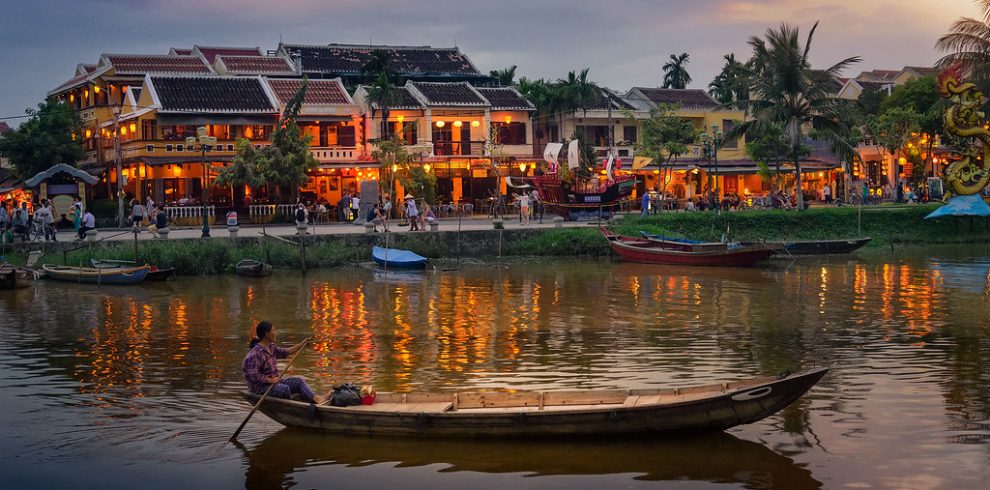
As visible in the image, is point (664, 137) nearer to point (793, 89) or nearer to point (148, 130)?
point (793, 89)

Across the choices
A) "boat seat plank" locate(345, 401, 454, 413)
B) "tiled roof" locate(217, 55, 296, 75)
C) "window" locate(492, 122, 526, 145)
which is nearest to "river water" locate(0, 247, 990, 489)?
"boat seat plank" locate(345, 401, 454, 413)

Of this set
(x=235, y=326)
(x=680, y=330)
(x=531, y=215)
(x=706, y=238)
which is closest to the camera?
(x=680, y=330)

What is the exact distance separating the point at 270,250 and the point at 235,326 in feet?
47.5

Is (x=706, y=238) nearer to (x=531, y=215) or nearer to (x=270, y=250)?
(x=531, y=215)

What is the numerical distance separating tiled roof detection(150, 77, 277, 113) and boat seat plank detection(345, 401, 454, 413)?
4235 cm

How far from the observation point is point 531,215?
176 ft

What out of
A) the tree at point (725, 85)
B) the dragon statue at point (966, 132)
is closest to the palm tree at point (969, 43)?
the dragon statue at point (966, 132)

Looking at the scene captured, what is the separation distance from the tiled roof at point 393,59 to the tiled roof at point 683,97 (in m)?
11.5

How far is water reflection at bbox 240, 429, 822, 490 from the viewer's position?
13836 mm

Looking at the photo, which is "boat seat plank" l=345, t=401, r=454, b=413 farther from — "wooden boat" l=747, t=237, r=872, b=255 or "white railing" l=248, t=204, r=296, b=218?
"white railing" l=248, t=204, r=296, b=218

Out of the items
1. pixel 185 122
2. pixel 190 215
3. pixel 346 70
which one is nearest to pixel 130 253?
pixel 190 215

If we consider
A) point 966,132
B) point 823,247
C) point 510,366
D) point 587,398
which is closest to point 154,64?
point 823,247

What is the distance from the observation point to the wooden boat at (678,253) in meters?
39.8

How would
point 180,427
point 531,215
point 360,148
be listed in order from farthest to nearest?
point 360,148 < point 531,215 < point 180,427
